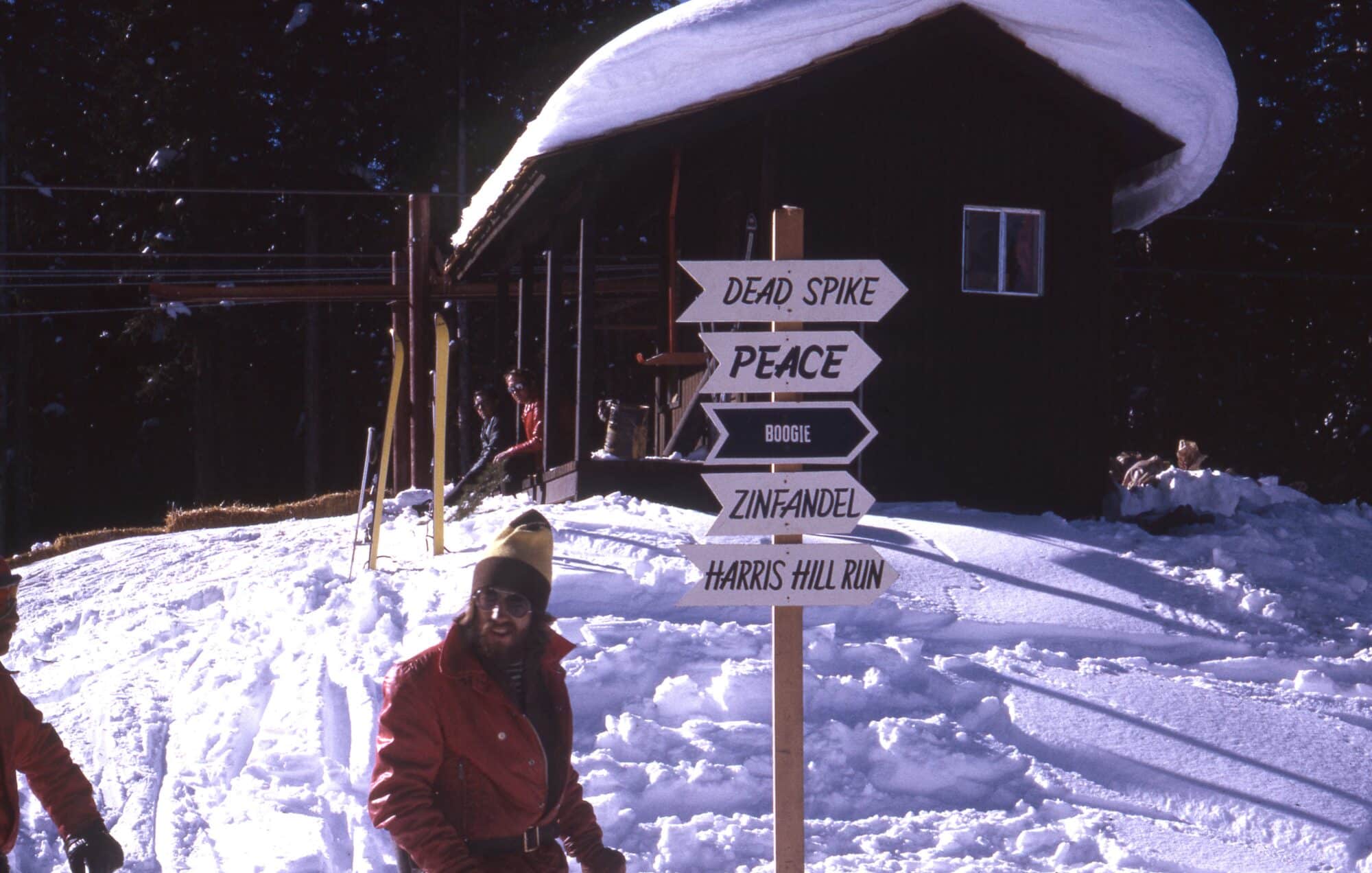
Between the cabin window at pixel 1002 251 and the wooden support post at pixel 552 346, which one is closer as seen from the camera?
the cabin window at pixel 1002 251

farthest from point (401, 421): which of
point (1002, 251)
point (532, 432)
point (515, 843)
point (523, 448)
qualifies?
point (515, 843)

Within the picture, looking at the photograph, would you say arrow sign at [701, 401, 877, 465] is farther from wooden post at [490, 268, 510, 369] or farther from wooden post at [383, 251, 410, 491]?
wooden post at [490, 268, 510, 369]

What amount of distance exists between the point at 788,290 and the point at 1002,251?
30.7ft

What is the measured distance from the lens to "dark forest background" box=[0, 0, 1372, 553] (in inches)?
1142

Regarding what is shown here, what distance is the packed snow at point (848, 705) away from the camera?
5918 mm

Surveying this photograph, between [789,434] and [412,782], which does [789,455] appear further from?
[412,782]

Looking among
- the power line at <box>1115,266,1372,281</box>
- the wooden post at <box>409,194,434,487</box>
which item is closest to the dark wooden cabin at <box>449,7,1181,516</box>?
the wooden post at <box>409,194,434,487</box>

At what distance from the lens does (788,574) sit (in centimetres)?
432

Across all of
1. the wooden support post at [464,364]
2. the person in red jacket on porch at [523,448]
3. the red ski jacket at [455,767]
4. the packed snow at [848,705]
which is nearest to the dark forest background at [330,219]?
the wooden support post at [464,364]

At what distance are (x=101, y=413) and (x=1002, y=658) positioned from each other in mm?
32567

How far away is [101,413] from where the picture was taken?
35.7 metres

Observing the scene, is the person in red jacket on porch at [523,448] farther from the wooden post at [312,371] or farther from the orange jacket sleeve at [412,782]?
the wooden post at [312,371]

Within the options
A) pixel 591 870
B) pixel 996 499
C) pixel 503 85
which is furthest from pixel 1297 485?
pixel 503 85

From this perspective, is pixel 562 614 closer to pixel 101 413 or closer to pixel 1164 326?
pixel 1164 326
